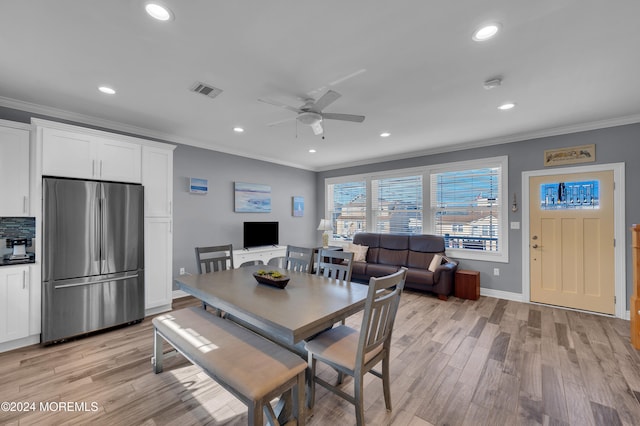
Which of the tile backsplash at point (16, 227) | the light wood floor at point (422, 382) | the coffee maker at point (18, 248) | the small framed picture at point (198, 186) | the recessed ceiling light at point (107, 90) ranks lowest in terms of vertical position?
the light wood floor at point (422, 382)

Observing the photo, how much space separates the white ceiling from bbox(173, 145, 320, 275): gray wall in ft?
3.29

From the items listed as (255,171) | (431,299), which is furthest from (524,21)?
(255,171)

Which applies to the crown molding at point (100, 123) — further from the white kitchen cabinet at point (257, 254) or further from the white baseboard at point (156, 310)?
the white baseboard at point (156, 310)

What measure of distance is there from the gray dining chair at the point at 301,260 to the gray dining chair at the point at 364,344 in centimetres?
112

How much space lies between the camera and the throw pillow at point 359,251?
18.6ft

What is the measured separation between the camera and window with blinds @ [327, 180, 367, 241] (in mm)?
6473

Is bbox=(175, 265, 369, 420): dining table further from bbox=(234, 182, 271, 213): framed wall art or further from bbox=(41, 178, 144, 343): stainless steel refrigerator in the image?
bbox=(234, 182, 271, 213): framed wall art

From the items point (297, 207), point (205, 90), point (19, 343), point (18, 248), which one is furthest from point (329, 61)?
point (297, 207)

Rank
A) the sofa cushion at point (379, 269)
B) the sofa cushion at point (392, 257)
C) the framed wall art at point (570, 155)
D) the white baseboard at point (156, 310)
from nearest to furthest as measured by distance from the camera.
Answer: the white baseboard at point (156, 310) → the framed wall art at point (570, 155) → the sofa cushion at point (379, 269) → the sofa cushion at point (392, 257)

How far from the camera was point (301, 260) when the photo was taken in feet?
10.6

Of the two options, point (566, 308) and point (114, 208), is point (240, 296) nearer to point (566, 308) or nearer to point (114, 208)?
point (114, 208)

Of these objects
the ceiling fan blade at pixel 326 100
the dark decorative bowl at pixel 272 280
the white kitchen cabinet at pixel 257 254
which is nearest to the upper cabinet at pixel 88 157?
the white kitchen cabinet at pixel 257 254

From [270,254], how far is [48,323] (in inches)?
128

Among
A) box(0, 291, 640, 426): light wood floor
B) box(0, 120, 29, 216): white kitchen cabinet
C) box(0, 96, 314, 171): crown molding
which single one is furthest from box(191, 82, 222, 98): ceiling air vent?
box(0, 291, 640, 426): light wood floor
